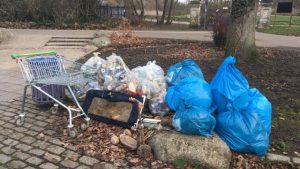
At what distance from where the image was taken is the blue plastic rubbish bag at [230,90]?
3.77m

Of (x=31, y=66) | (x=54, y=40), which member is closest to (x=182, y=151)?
(x=31, y=66)

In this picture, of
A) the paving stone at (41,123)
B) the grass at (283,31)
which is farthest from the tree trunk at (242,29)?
the grass at (283,31)

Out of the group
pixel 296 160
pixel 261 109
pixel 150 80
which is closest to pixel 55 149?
pixel 150 80

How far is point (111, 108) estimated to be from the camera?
14.4 ft

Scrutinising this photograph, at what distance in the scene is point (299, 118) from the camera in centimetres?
473

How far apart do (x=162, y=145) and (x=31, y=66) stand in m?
2.25

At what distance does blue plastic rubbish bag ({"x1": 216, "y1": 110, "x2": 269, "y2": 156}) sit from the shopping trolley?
5.84 ft

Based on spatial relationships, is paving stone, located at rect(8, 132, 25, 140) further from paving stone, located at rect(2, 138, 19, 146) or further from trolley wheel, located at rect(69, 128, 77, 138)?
trolley wheel, located at rect(69, 128, 77, 138)

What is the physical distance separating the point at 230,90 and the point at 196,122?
1.88 ft

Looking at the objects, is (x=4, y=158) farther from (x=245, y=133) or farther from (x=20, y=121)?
(x=245, y=133)

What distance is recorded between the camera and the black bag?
4199 millimetres

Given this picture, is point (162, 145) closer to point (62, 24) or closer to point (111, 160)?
→ point (111, 160)

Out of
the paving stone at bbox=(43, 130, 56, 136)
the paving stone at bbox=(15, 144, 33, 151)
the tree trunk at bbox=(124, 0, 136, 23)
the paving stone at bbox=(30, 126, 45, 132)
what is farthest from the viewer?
the tree trunk at bbox=(124, 0, 136, 23)

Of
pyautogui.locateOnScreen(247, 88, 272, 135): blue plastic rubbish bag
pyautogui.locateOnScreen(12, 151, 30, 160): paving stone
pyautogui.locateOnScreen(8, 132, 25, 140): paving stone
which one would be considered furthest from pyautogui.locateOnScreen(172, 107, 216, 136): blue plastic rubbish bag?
pyautogui.locateOnScreen(8, 132, 25, 140): paving stone
